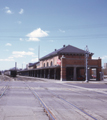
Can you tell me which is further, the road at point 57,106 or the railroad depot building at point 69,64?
the railroad depot building at point 69,64

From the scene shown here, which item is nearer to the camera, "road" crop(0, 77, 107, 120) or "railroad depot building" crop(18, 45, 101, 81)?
"road" crop(0, 77, 107, 120)

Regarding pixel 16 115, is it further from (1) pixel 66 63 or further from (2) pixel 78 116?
(1) pixel 66 63

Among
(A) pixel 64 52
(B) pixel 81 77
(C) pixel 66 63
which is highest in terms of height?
(A) pixel 64 52

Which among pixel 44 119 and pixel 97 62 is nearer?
pixel 44 119

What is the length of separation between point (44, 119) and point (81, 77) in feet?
152

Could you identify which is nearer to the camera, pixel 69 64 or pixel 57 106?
pixel 57 106

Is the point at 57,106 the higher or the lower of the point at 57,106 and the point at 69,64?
the lower

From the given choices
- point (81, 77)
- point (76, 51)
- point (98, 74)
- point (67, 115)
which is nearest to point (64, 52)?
point (76, 51)

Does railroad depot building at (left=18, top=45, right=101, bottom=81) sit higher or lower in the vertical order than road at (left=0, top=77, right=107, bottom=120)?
higher

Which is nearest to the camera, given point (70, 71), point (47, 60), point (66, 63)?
point (66, 63)

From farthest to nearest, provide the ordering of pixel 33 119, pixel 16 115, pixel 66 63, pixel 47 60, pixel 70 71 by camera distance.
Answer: pixel 47 60 < pixel 70 71 < pixel 66 63 < pixel 16 115 < pixel 33 119

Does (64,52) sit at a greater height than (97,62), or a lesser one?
greater

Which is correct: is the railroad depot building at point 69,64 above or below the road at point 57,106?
above

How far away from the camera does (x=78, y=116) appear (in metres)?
7.81
